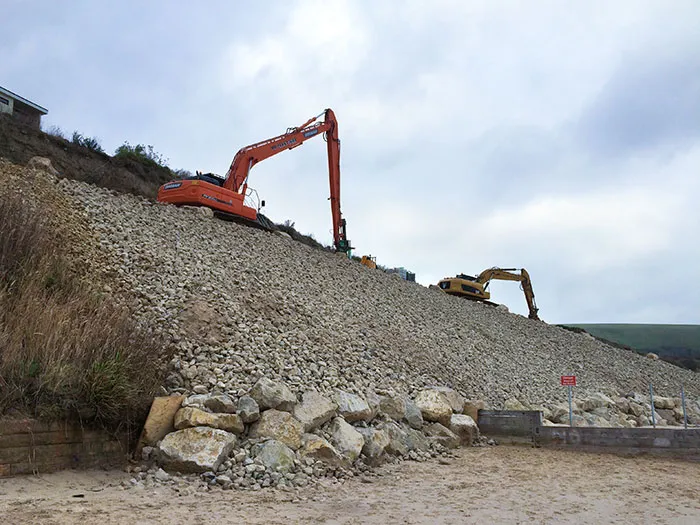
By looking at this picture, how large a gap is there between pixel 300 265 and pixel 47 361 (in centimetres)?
837

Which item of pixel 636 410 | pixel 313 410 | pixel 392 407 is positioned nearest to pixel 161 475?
pixel 313 410

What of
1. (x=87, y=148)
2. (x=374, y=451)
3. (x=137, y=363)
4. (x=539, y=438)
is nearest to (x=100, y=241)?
(x=137, y=363)

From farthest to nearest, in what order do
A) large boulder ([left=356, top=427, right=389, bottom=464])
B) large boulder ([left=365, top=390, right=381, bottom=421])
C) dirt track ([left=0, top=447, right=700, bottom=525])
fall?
large boulder ([left=365, top=390, right=381, bottom=421]), large boulder ([left=356, top=427, right=389, bottom=464]), dirt track ([left=0, top=447, right=700, bottom=525])

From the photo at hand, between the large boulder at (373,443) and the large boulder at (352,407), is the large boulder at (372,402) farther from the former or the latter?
the large boulder at (373,443)

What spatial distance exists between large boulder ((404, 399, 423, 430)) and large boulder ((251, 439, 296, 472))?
2.74 metres

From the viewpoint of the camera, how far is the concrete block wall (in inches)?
196

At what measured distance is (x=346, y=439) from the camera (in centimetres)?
671

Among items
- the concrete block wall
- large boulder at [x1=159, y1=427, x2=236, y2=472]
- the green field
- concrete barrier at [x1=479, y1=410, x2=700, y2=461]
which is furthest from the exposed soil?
the green field

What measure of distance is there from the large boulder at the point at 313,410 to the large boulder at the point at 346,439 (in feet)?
0.50

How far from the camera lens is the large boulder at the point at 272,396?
6.46 m

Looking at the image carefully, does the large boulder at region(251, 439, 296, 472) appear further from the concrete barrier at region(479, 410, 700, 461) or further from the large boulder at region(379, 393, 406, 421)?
the concrete barrier at region(479, 410, 700, 461)

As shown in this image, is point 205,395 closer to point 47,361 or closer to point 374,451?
point 47,361

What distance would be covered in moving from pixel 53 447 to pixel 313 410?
2820mm

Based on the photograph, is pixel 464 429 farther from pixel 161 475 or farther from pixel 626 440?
pixel 161 475
